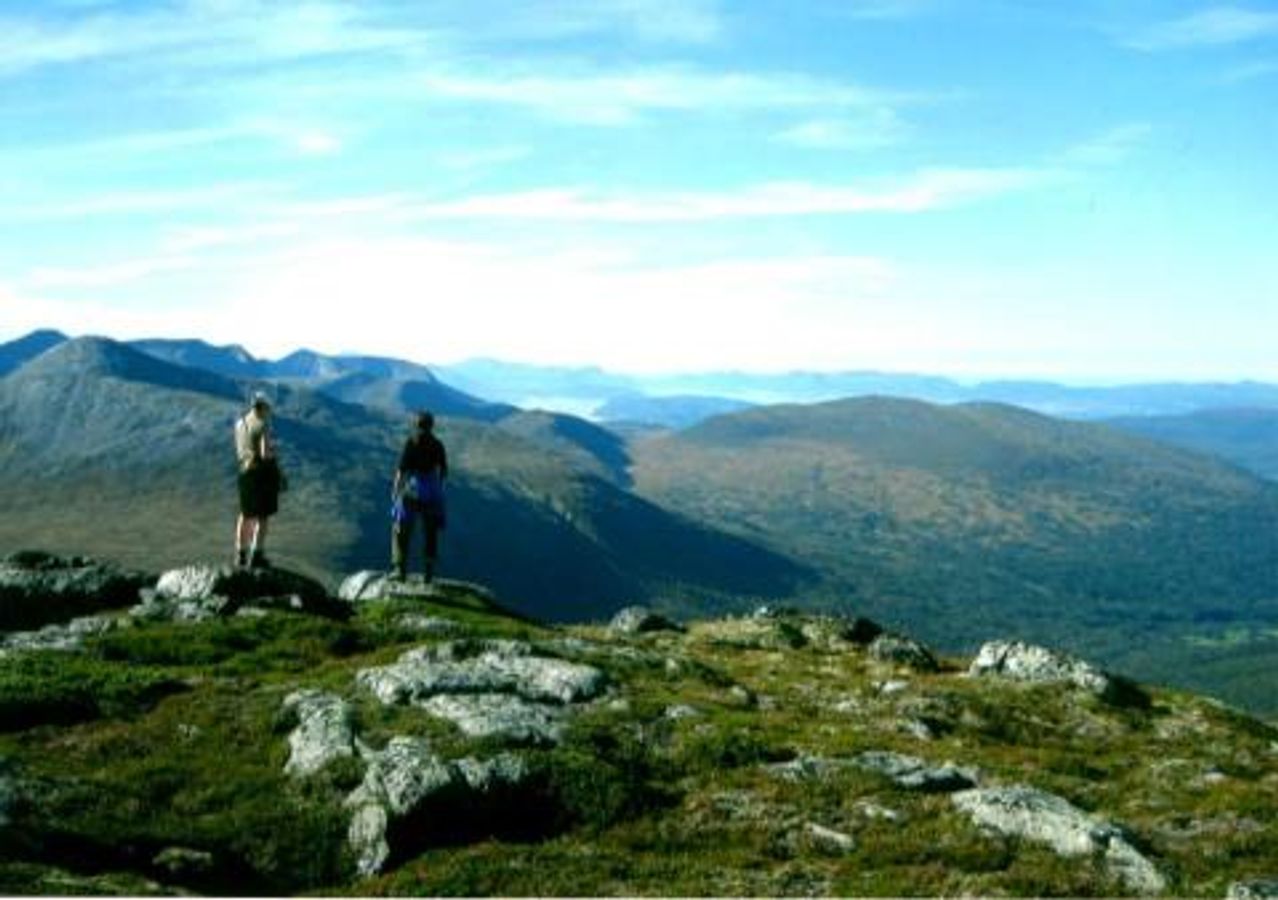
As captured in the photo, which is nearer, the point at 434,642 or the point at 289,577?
the point at 434,642

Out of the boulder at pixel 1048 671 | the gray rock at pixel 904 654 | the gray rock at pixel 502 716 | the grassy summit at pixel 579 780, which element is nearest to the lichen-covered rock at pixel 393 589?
the grassy summit at pixel 579 780

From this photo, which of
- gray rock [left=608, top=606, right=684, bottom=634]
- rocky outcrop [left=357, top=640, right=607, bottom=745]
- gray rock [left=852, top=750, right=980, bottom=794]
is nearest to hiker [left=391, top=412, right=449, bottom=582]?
gray rock [left=608, top=606, right=684, bottom=634]

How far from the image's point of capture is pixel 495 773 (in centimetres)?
2512

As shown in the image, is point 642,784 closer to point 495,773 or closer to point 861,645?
point 495,773

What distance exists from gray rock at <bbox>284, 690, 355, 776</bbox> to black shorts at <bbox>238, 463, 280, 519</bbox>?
1391cm

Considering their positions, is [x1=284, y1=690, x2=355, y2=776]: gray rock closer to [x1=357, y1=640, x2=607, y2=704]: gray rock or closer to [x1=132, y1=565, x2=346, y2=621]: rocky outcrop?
[x1=357, y1=640, x2=607, y2=704]: gray rock

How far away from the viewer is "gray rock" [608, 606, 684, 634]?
54.3 metres

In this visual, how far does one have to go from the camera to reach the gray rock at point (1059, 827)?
22531mm

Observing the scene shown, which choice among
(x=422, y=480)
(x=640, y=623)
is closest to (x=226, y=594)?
(x=422, y=480)

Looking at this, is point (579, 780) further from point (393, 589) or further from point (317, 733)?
point (393, 589)

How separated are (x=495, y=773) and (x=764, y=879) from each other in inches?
228

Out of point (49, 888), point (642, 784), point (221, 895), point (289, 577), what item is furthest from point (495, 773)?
point (289, 577)

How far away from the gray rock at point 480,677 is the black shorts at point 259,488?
1039 cm

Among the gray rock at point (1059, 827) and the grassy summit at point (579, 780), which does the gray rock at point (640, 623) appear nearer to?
the grassy summit at point (579, 780)
